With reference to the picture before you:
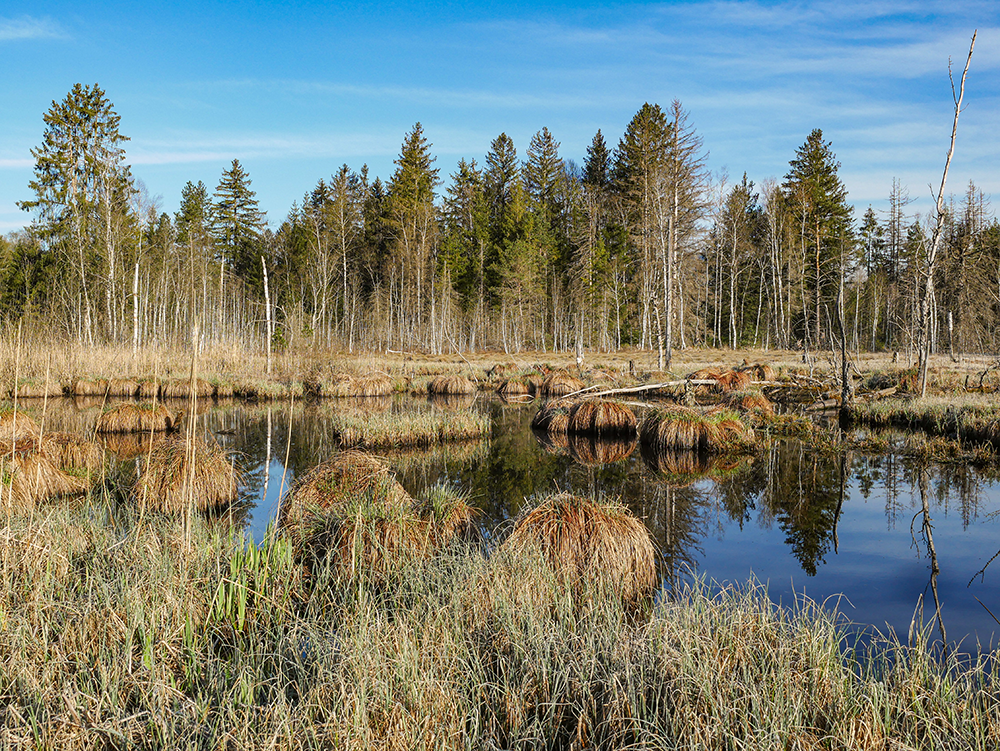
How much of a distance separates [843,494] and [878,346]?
49.8 metres

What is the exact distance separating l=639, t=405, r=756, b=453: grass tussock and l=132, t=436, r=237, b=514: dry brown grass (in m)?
8.65

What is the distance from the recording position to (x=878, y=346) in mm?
52000

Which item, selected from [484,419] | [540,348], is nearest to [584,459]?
[484,419]

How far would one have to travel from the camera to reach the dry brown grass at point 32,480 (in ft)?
24.2

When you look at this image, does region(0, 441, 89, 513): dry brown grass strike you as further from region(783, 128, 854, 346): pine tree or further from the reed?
region(783, 128, 854, 346): pine tree

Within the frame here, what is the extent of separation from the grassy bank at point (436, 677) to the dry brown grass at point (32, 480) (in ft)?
10.3

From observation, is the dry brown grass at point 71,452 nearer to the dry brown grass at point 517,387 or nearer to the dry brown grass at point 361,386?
the dry brown grass at point 361,386

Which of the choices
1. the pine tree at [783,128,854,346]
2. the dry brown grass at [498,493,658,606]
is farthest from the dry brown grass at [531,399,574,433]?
the pine tree at [783,128,854,346]

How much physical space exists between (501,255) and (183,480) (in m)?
36.8

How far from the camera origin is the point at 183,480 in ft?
26.9

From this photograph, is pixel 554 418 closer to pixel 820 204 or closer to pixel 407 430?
pixel 407 430

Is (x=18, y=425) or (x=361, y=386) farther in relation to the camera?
(x=361, y=386)

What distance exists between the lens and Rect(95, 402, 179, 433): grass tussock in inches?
602

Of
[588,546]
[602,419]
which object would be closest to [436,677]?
[588,546]
